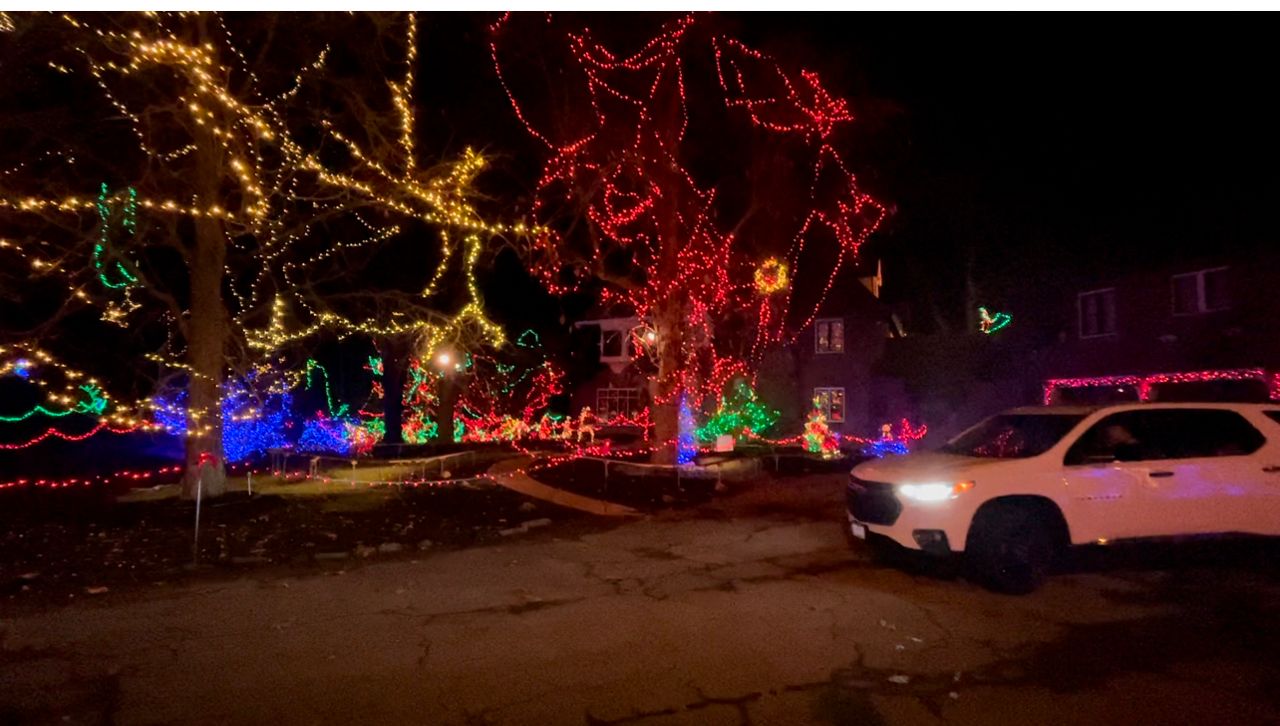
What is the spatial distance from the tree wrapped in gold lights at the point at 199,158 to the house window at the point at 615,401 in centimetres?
2218

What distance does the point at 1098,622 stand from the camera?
22.2ft

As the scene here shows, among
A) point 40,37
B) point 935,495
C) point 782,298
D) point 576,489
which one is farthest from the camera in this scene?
point 782,298

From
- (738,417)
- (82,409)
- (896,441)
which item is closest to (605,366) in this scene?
(738,417)

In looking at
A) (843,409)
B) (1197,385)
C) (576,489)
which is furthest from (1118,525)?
(843,409)

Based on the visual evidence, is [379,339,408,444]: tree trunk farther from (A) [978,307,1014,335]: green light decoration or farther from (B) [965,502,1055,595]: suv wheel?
(A) [978,307,1014,335]: green light decoration

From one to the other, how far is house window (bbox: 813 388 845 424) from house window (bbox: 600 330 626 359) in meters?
9.80

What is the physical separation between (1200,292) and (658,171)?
14.4m

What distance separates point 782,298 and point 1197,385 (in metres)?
10.8

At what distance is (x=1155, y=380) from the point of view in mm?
22078

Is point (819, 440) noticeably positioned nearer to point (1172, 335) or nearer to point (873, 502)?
point (1172, 335)

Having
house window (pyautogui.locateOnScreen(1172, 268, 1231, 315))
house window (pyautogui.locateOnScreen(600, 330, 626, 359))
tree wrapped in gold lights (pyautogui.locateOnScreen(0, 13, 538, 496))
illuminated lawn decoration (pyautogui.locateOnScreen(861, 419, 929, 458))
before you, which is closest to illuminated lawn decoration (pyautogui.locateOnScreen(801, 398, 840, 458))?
illuminated lawn decoration (pyautogui.locateOnScreen(861, 419, 929, 458))

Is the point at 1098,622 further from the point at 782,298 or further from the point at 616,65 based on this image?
the point at 782,298

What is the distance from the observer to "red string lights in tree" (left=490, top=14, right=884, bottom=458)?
55.3ft

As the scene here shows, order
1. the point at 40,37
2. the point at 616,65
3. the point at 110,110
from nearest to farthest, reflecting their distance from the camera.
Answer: the point at 40,37 → the point at 110,110 → the point at 616,65
